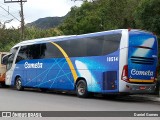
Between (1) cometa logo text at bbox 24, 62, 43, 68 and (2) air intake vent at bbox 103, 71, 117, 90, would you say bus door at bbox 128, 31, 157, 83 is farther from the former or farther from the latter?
(1) cometa logo text at bbox 24, 62, 43, 68

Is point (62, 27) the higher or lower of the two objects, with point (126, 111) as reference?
higher

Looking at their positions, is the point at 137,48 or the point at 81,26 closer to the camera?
the point at 137,48

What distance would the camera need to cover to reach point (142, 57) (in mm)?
19125

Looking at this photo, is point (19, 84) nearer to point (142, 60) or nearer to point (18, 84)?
point (18, 84)

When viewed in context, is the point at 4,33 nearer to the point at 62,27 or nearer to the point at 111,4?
the point at 62,27

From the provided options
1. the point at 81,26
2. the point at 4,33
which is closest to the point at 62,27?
the point at 81,26

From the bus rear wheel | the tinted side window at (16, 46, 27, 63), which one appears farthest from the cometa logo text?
the bus rear wheel

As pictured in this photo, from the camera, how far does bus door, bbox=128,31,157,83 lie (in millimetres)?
18763

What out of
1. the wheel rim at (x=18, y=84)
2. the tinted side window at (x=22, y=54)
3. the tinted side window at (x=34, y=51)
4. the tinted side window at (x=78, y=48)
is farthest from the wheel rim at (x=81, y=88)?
the wheel rim at (x=18, y=84)

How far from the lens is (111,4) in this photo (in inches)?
1159

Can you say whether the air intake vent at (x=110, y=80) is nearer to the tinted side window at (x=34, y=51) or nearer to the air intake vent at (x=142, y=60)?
the air intake vent at (x=142, y=60)

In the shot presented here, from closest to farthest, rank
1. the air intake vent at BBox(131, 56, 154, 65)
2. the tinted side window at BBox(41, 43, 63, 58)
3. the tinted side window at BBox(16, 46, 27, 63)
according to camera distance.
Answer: the air intake vent at BBox(131, 56, 154, 65) < the tinted side window at BBox(41, 43, 63, 58) < the tinted side window at BBox(16, 46, 27, 63)

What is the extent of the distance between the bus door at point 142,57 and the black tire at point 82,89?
2.95m

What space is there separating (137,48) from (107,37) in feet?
5.36
